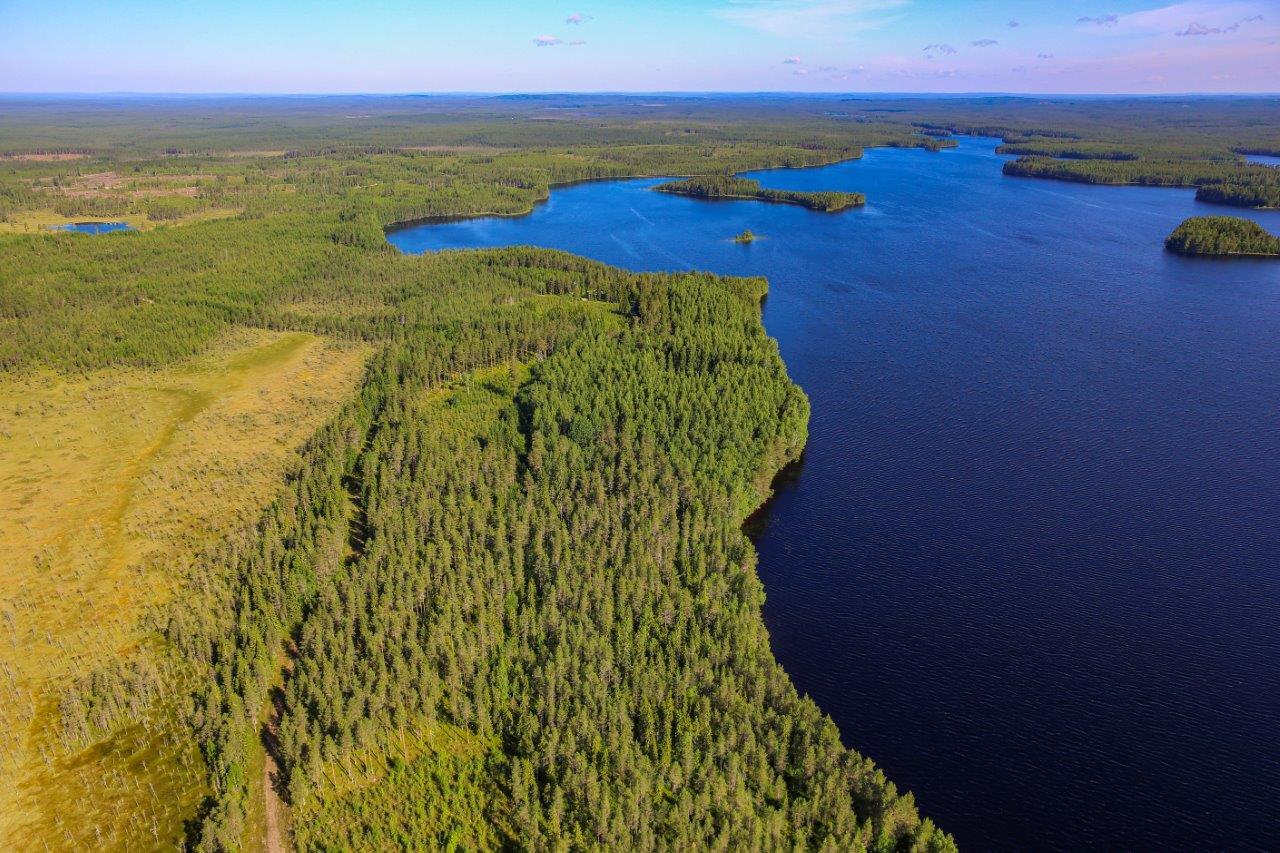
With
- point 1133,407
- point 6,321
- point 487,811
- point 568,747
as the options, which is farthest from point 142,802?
point 6,321

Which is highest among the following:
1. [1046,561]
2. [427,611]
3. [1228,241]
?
[1228,241]

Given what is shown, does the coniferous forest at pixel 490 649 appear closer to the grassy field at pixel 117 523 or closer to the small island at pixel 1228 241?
the grassy field at pixel 117 523

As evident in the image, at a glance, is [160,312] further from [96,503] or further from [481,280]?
[96,503]

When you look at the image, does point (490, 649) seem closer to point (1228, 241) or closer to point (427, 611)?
point (427, 611)

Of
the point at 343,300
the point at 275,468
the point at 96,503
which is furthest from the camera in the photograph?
the point at 343,300

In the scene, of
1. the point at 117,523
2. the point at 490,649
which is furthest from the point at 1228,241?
the point at 117,523

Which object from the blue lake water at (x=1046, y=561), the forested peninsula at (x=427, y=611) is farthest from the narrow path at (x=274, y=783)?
the blue lake water at (x=1046, y=561)
